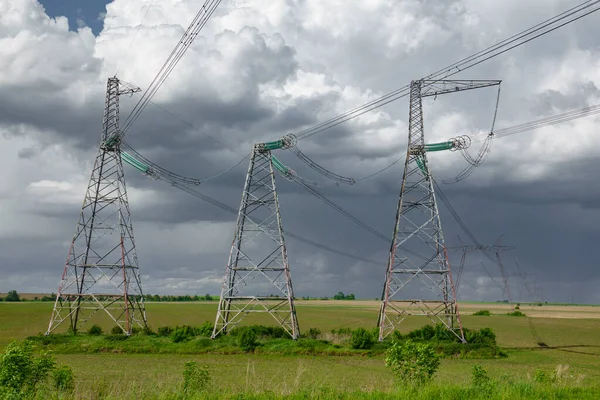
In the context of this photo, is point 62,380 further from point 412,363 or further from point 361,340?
point 361,340

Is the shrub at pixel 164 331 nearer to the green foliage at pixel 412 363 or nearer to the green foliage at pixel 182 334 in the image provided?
the green foliage at pixel 182 334

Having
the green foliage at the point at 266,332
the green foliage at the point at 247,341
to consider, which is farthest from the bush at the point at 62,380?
the green foliage at the point at 266,332

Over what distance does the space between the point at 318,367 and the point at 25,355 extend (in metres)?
24.8

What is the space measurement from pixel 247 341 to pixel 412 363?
3210 cm

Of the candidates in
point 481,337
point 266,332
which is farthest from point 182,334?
point 481,337

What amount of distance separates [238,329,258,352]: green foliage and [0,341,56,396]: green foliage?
33.5 metres

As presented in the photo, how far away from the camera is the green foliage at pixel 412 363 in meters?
22.6

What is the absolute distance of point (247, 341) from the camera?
174 ft

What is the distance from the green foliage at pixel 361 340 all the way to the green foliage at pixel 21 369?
35.2m

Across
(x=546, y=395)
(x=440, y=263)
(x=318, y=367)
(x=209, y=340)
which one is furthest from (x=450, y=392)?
(x=209, y=340)

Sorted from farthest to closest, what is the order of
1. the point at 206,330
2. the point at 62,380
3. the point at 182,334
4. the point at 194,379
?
the point at 206,330 → the point at 182,334 → the point at 194,379 → the point at 62,380

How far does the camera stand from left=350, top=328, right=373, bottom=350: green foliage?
51750 mm

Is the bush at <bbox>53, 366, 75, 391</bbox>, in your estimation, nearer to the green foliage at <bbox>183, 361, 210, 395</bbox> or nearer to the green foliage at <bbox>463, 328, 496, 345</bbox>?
the green foliage at <bbox>183, 361, 210, 395</bbox>

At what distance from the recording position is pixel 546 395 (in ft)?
68.0
